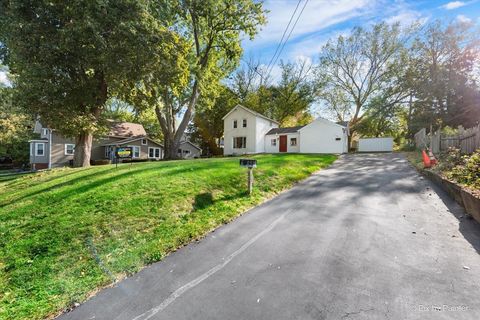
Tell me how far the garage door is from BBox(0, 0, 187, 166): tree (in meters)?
21.3

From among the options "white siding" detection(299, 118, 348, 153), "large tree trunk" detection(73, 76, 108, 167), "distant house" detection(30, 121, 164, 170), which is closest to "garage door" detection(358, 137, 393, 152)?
"white siding" detection(299, 118, 348, 153)

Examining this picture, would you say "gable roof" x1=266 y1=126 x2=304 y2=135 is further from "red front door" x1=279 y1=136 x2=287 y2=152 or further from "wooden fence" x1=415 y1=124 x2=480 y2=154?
"wooden fence" x1=415 y1=124 x2=480 y2=154

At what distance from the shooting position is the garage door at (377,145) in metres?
24.8

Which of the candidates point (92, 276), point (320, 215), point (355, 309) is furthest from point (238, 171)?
point (355, 309)

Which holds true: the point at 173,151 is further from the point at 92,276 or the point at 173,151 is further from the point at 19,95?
the point at 92,276

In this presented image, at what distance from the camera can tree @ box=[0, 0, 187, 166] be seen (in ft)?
35.9

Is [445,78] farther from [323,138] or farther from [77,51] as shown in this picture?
[77,51]

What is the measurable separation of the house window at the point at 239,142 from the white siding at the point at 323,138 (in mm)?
6282

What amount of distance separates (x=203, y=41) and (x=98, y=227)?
20.8 meters

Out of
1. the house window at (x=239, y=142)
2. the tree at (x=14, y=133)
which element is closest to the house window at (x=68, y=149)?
the tree at (x=14, y=133)

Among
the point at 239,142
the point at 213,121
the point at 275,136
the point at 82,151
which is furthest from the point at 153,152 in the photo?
the point at 275,136

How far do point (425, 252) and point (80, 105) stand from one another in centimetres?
1660

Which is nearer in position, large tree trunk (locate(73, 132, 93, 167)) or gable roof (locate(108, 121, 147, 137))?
large tree trunk (locate(73, 132, 93, 167))

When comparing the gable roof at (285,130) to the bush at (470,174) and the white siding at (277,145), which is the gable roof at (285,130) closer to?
the white siding at (277,145)
